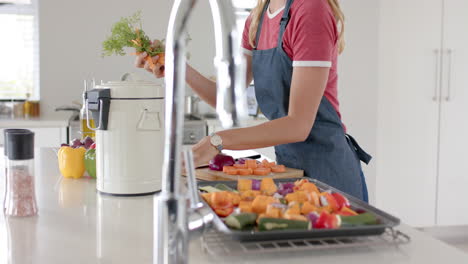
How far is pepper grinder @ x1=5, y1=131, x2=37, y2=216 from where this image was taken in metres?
1.13

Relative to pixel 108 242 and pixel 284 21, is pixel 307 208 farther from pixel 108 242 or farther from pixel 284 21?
pixel 284 21

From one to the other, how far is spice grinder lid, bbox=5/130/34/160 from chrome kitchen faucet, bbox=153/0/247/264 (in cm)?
55

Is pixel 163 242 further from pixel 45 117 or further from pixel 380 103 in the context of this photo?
pixel 45 117

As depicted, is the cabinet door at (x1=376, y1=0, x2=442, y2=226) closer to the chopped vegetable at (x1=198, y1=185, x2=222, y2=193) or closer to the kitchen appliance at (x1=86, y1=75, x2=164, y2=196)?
the kitchen appliance at (x1=86, y1=75, x2=164, y2=196)

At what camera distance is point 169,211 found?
26.8 inches

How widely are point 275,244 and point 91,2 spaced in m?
3.61

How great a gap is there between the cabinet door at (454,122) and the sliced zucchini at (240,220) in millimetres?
3242

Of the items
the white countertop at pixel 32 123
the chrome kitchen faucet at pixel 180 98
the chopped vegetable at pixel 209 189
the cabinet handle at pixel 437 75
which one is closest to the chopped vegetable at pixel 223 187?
the chopped vegetable at pixel 209 189

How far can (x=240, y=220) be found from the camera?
3.03ft

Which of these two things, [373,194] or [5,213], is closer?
[5,213]

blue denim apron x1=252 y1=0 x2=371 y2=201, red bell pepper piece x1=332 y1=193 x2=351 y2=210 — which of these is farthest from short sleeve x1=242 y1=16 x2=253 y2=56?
red bell pepper piece x1=332 y1=193 x2=351 y2=210

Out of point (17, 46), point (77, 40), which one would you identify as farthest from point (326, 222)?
point (17, 46)

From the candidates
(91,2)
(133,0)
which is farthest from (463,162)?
(91,2)

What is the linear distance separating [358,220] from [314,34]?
745 mm
